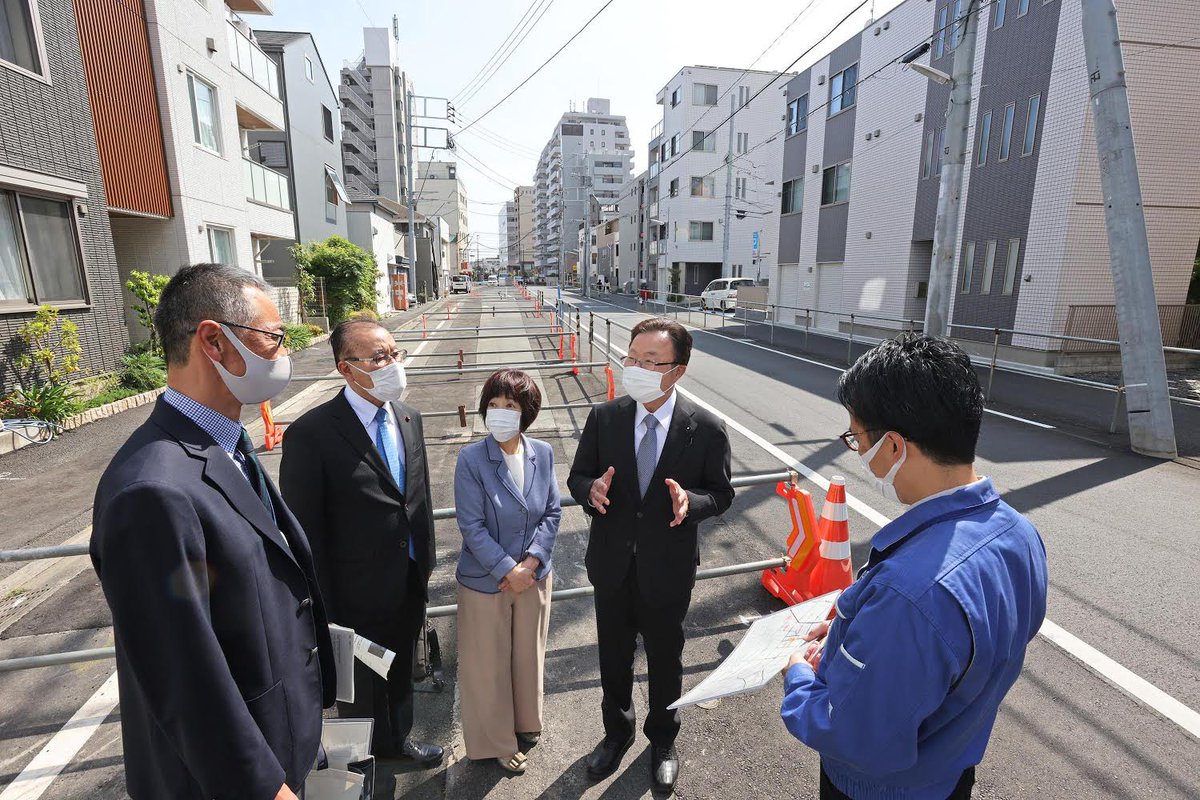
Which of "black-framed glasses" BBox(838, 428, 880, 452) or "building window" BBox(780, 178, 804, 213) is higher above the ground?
"building window" BBox(780, 178, 804, 213)

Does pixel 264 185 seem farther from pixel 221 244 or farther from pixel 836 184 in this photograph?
pixel 836 184

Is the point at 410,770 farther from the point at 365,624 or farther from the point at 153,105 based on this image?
the point at 153,105

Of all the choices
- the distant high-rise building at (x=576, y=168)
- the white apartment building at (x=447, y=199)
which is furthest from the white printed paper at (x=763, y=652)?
the distant high-rise building at (x=576, y=168)

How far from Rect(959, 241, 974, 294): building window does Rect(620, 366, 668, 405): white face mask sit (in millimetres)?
17552

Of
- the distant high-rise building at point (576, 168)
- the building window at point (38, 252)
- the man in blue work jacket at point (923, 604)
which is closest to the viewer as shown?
the man in blue work jacket at point (923, 604)

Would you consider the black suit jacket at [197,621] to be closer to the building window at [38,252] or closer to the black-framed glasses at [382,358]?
the black-framed glasses at [382,358]

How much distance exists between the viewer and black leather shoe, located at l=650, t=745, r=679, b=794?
2.58 m

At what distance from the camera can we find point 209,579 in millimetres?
1334

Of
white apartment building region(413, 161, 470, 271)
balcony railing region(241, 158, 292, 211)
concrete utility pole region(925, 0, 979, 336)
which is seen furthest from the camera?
white apartment building region(413, 161, 470, 271)

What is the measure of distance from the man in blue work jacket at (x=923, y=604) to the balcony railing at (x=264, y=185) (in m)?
19.1

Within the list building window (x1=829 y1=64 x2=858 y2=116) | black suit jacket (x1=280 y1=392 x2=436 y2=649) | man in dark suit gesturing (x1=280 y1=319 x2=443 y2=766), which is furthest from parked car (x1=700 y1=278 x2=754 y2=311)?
black suit jacket (x1=280 y1=392 x2=436 y2=649)

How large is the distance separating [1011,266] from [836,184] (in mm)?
9503

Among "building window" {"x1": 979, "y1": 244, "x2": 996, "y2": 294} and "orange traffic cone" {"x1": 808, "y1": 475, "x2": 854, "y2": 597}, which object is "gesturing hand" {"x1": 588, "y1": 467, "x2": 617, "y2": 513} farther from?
"building window" {"x1": 979, "y1": 244, "x2": 996, "y2": 294}

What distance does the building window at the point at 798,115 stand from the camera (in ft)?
80.8
